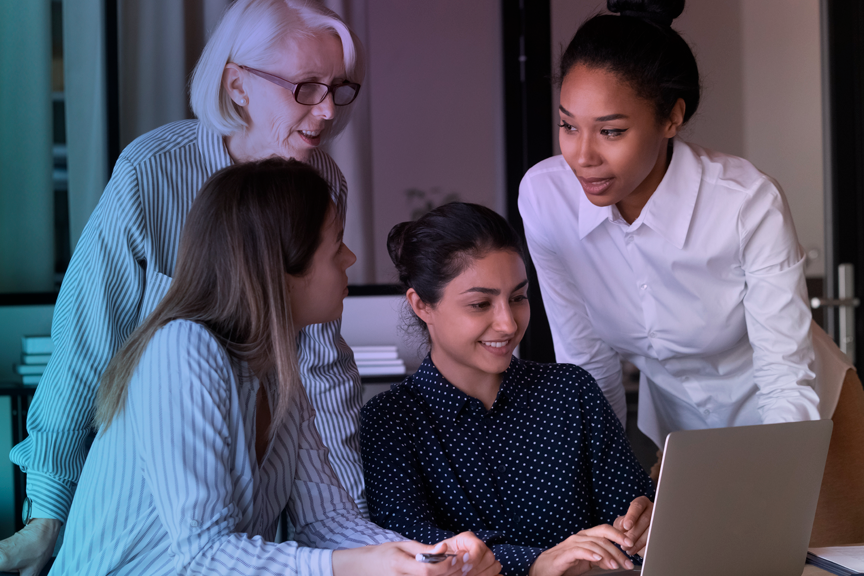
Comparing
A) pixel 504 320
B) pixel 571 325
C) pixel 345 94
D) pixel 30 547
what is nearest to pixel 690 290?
pixel 571 325

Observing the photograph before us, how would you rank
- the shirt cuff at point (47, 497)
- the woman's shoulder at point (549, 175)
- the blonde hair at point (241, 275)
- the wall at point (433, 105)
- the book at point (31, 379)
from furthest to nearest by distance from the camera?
the wall at point (433, 105), the book at point (31, 379), the woman's shoulder at point (549, 175), the shirt cuff at point (47, 497), the blonde hair at point (241, 275)

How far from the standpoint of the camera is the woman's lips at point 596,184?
141 cm

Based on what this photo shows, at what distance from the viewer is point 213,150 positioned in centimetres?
144

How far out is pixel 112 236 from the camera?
1.29 meters

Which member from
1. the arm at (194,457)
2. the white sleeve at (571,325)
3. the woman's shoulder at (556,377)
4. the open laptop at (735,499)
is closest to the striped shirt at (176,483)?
the arm at (194,457)

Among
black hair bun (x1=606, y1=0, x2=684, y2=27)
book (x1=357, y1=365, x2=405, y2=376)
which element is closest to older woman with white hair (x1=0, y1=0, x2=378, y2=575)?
black hair bun (x1=606, y1=0, x2=684, y2=27)

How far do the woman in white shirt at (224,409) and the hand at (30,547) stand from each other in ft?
0.38

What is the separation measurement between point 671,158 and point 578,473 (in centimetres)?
67

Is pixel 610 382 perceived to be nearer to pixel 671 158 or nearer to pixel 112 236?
pixel 671 158

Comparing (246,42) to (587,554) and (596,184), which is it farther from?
(587,554)

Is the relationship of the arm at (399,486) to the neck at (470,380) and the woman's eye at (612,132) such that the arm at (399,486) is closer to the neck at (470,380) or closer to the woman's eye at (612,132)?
the neck at (470,380)

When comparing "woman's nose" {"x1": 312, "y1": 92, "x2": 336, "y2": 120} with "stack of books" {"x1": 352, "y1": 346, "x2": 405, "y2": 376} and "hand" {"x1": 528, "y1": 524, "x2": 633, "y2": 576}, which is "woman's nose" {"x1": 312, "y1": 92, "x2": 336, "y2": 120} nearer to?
"hand" {"x1": 528, "y1": 524, "x2": 633, "y2": 576}

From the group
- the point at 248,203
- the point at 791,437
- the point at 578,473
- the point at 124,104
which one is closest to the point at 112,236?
the point at 248,203

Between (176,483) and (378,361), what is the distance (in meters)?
1.52
